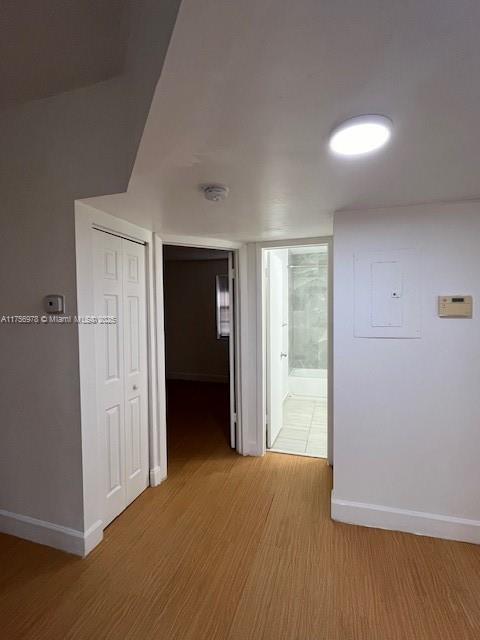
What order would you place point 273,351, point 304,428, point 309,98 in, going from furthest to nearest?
point 304,428 < point 273,351 < point 309,98

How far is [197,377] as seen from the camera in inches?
246

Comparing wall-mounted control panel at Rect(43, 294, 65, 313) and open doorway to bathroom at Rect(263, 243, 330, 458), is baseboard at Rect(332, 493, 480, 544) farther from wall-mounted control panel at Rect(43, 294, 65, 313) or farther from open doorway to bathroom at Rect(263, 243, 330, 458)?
wall-mounted control panel at Rect(43, 294, 65, 313)

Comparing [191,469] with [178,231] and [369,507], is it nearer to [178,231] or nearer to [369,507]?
[369,507]

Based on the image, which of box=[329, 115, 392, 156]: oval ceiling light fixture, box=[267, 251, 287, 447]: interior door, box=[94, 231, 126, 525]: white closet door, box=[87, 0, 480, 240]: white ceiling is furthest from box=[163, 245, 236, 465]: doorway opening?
box=[329, 115, 392, 156]: oval ceiling light fixture

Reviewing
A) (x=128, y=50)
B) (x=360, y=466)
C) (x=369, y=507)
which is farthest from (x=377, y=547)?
(x=128, y=50)

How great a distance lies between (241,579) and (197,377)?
15.1 feet

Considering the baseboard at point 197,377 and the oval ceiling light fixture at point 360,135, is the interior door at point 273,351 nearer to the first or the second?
the oval ceiling light fixture at point 360,135

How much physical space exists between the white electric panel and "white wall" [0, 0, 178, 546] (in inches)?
58.7

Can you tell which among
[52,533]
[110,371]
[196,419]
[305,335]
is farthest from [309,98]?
[305,335]

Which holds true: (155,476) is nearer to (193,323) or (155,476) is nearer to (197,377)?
(197,377)

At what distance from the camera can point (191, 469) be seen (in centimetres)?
292

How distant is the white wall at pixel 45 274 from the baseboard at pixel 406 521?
1651 millimetres

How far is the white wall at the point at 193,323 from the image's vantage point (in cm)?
610

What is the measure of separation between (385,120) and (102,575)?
8.04ft
